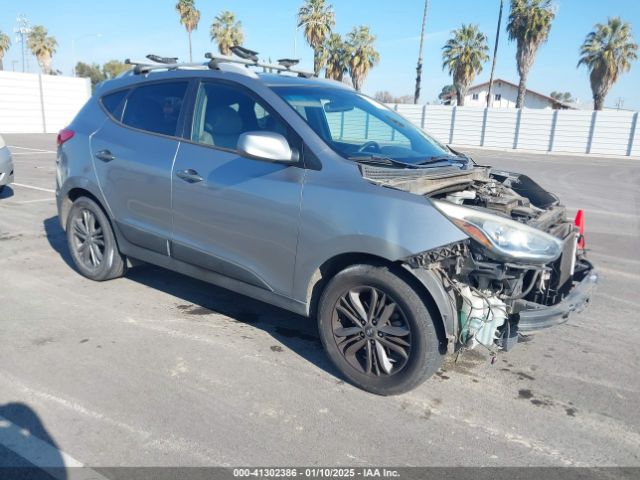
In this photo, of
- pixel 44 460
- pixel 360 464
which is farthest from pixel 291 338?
pixel 44 460

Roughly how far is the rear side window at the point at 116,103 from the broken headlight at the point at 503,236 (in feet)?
10.3

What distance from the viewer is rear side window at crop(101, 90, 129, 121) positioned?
4742mm

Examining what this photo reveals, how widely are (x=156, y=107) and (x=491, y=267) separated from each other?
3.04 meters

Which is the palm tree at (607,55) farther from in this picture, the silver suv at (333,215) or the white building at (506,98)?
the silver suv at (333,215)

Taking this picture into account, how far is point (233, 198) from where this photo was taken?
3697 millimetres

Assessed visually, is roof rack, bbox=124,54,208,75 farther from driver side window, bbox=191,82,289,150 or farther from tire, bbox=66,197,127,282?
tire, bbox=66,197,127,282

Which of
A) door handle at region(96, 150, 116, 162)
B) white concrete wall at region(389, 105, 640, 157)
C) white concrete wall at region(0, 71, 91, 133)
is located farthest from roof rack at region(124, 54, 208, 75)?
white concrete wall at region(0, 71, 91, 133)

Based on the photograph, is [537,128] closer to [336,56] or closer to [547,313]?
[336,56]

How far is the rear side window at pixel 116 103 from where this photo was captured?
187 inches

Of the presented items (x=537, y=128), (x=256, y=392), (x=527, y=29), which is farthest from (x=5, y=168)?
(x=527, y=29)

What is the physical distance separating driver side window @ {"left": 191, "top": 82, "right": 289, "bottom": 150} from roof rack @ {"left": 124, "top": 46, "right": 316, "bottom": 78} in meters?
0.19

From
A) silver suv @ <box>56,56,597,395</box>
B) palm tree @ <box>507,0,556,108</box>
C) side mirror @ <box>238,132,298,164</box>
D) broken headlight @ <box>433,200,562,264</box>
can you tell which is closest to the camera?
broken headlight @ <box>433,200,562,264</box>

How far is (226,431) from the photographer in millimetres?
2906

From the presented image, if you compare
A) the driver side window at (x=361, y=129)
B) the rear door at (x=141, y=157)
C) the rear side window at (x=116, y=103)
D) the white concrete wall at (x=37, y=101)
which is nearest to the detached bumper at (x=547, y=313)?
the driver side window at (x=361, y=129)
